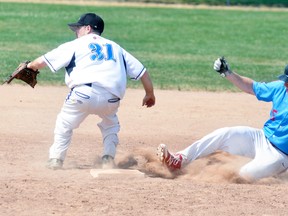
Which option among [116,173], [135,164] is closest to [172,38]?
[135,164]

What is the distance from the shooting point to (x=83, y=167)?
914cm

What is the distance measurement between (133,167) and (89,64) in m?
1.38

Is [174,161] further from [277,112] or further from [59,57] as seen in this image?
[59,57]

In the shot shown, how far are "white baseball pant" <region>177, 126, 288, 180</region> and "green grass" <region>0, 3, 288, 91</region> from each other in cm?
654

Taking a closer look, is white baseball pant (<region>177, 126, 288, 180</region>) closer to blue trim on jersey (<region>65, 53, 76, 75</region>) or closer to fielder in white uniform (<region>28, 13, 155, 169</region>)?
fielder in white uniform (<region>28, 13, 155, 169</region>)

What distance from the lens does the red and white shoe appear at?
338 inches

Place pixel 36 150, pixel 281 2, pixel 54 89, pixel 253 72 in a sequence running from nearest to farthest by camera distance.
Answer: pixel 36 150
pixel 54 89
pixel 253 72
pixel 281 2

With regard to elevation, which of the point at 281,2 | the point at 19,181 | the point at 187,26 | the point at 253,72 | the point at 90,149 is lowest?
the point at 281,2

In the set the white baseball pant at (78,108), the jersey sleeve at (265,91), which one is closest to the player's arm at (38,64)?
the white baseball pant at (78,108)

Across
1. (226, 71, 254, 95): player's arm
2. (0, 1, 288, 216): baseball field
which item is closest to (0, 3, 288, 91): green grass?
(0, 1, 288, 216): baseball field

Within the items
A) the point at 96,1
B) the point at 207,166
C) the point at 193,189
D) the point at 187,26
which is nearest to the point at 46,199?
the point at 193,189

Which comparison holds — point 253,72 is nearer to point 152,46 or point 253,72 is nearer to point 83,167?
point 152,46

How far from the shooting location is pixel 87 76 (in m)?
8.67

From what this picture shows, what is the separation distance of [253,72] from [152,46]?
5347mm
